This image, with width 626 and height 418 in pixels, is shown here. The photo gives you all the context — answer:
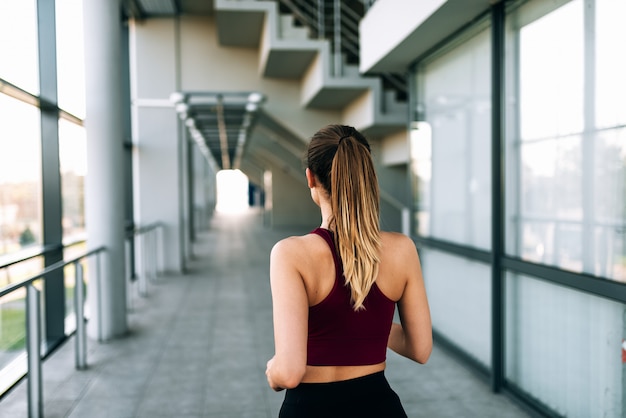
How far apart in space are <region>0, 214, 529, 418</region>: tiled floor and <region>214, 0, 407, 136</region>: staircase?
2.74m

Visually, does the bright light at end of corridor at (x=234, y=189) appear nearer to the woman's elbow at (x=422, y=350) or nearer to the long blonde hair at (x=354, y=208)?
the woman's elbow at (x=422, y=350)

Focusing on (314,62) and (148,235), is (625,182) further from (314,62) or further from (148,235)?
(148,235)

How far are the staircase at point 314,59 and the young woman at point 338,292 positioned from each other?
583cm

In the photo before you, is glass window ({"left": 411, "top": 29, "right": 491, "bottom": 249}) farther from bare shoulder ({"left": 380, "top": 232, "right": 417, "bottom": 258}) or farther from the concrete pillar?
bare shoulder ({"left": 380, "top": 232, "right": 417, "bottom": 258})

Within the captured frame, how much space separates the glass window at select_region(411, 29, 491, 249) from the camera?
13.4 ft

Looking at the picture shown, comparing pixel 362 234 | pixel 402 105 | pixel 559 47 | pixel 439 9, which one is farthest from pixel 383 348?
pixel 402 105

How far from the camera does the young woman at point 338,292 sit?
1.16 m

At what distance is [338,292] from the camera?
46.7 inches

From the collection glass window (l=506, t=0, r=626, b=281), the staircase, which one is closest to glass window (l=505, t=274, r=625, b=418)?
glass window (l=506, t=0, r=626, b=281)

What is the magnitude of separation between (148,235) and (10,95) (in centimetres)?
408

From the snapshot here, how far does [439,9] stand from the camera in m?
3.73

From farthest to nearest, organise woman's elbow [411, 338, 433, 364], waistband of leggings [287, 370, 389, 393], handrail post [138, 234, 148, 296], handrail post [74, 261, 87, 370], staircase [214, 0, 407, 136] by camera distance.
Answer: handrail post [138, 234, 148, 296], staircase [214, 0, 407, 136], handrail post [74, 261, 87, 370], woman's elbow [411, 338, 433, 364], waistband of leggings [287, 370, 389, 393]

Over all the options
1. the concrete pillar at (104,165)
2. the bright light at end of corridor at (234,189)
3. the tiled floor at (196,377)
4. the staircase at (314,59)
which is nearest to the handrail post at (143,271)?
the tiled floor at (196,377)

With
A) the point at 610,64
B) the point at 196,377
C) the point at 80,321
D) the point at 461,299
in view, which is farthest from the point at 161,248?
the point at 610,64
